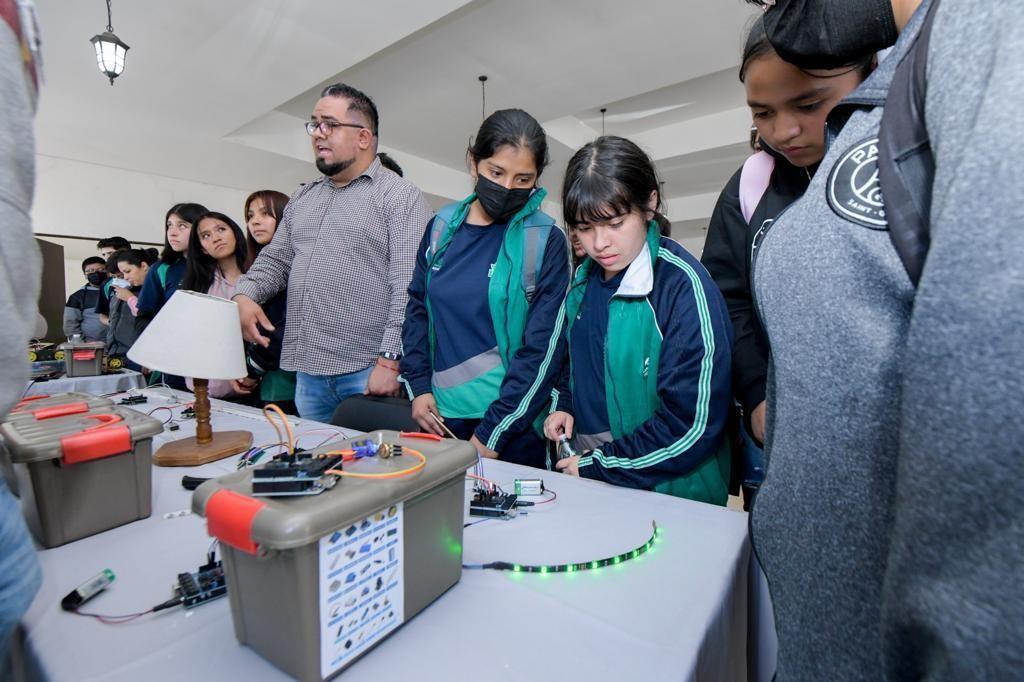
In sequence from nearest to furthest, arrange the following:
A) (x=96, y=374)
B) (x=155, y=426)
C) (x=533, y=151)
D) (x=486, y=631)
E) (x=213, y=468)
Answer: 1. (x=486, y=631)
2. (x=155, y=426)
3. (x=213, y=468)
4. (x=533, y=151)
5. (x=96, y=374)

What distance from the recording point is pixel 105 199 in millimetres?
5410

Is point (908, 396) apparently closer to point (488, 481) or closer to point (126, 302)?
point (488, 481)

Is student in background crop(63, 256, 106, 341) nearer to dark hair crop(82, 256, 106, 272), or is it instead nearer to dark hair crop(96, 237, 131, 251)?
dark hair crop(82, 256, 106, 272)

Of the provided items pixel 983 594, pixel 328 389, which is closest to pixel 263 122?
pixel 328 389

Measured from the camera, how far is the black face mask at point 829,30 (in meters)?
0.46

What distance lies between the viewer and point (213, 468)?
111 cm

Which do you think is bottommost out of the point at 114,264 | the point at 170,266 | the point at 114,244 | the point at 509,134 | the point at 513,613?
the point at 513,613

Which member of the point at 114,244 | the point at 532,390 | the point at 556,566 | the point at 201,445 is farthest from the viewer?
the point at 114,244

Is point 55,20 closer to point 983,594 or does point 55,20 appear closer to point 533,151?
point 533,151

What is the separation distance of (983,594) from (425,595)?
1.76 ft

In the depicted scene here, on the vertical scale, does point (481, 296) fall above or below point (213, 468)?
above

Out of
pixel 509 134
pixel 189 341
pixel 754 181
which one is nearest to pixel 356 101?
pixel 509 134

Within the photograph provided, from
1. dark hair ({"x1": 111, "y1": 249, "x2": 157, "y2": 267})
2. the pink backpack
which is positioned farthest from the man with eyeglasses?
dark hair ({"x1": 111, "y1": 249, "x2": 157, "y2": 267})

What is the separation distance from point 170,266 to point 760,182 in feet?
9.98
